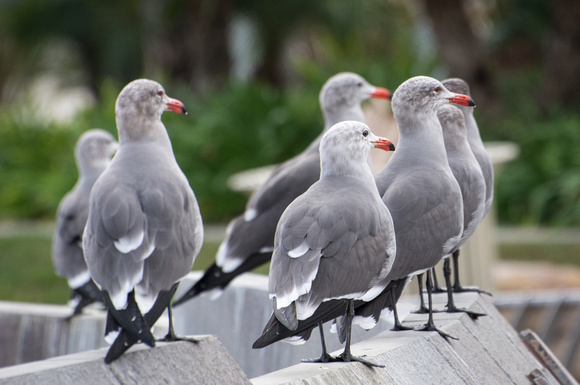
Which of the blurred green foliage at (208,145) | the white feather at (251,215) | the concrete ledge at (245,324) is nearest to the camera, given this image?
the concrete ledge at (245,324)

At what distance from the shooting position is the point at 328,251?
9.45ft

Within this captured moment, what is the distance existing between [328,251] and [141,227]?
2.20ft

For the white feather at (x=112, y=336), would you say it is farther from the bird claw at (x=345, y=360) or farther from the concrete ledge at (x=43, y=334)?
the concrete ledge at (x=43, y=334)

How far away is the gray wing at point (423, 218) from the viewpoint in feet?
10.6

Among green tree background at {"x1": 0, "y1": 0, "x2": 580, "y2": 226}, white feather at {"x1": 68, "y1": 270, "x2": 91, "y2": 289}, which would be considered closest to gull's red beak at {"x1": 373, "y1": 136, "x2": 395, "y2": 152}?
white feather at {"x1": 68, "y1": 270, "x2": 91, "y2": 289}

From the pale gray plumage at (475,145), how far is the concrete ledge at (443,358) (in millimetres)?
507

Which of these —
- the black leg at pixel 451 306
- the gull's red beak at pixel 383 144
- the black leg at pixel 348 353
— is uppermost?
the gull's red beak at pixel 383 144

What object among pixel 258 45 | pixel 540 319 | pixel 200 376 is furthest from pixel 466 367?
pixel 258 45

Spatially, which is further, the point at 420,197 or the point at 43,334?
the point at 43,334

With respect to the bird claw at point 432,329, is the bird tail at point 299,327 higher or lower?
higher

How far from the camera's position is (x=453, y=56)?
10922 millimetres

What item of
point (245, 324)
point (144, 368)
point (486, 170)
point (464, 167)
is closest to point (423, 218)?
point (464, 167)

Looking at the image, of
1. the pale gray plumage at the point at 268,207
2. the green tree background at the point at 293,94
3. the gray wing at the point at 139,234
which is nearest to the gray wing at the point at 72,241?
the pale gray plumage at the point at 268,207

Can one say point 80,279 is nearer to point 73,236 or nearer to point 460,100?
point 73,236
